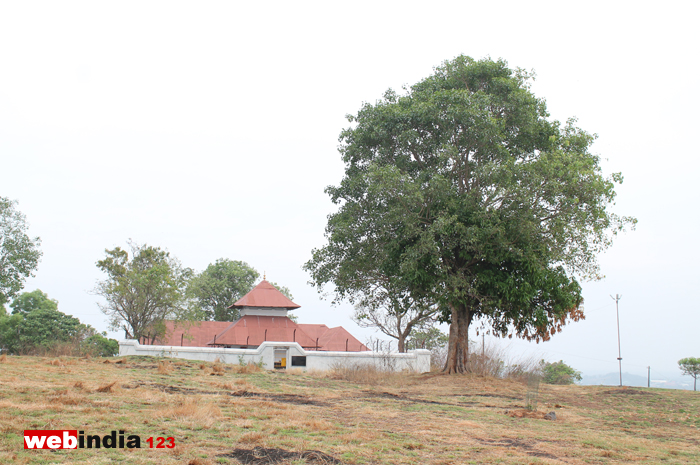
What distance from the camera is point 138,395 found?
34.9 feet

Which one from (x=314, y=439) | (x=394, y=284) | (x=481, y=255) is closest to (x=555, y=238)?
(x=481, y=255)

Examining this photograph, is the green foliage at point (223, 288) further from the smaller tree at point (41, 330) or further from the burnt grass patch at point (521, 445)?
the burnt grass patch at point (521, 445)

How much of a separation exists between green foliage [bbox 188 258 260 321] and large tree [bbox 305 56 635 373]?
137 ft

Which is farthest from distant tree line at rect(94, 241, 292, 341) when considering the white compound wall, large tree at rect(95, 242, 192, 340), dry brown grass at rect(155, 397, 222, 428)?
dry brown grass at rect(155, 397, 222, 428)

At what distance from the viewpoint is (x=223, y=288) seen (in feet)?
207

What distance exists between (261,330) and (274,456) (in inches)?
1470

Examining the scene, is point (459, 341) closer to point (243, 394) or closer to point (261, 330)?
point (243, 394)

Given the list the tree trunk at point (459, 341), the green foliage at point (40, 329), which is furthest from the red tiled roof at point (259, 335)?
the tree trunk at point (459, 341)

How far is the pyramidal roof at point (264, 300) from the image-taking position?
144 ft

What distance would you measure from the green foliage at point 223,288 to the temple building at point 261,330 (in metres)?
13.6

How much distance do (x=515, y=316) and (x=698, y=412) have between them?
768cm
